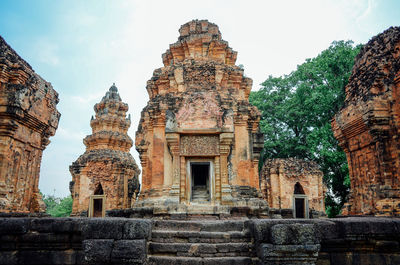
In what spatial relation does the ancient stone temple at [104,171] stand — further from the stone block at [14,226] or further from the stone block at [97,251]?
the stone block at [97,251]

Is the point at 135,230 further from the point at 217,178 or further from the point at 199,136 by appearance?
the point at 199,136

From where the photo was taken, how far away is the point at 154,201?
8.91 m

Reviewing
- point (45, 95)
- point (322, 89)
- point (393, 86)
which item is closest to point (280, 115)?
point (322, 89)

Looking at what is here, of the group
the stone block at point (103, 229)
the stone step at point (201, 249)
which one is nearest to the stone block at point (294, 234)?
the stone step at point (201, 249)

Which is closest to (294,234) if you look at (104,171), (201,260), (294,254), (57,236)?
(294,254)

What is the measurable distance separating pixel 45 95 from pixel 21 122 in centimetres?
107

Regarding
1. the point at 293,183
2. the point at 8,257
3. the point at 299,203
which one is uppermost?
the point at 293,183

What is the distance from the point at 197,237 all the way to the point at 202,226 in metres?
0.54

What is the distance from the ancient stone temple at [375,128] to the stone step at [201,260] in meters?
4.06

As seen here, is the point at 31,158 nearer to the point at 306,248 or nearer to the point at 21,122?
the point at 21,122

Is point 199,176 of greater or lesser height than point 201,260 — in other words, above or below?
above

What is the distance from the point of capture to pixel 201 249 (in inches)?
185

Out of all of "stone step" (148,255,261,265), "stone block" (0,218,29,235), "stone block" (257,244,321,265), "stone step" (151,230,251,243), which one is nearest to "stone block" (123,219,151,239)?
"stone step" (148,255,261,265)

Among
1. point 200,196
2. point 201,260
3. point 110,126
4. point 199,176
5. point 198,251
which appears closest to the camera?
point 201,260
